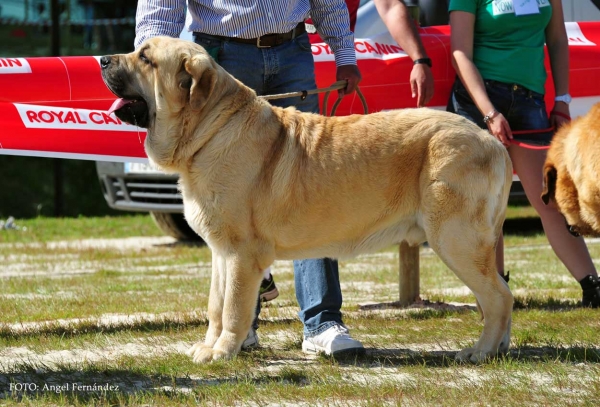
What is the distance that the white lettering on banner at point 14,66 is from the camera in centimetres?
700

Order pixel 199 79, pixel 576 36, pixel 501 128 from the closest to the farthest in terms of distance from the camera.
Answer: pixel 199 79
pixel 501 128
pixel 576 36

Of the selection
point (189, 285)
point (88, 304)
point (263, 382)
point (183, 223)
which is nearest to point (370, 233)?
point (263, 382)

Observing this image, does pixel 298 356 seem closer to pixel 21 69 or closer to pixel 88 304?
pixel 88 304

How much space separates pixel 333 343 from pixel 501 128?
5.68 feet

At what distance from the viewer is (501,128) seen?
5664 mm

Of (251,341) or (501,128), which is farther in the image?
(501,128)

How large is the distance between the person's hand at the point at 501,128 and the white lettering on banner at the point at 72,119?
2.82 m

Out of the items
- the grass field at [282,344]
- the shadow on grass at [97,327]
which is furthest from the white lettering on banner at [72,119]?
the shadow on grass at [97,327]

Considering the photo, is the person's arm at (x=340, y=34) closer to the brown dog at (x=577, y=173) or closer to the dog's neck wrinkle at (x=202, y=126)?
the dog's neck wrinkle at (x=202, y=126)

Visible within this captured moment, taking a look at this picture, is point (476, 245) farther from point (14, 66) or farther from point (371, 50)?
point (14, 66)

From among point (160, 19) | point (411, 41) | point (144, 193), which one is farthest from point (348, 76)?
point (144, 193)

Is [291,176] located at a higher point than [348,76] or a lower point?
lower

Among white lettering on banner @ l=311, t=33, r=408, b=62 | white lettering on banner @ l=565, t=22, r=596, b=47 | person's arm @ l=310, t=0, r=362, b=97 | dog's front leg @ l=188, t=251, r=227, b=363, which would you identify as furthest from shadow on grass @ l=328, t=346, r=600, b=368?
white lettering on banner @ l=565, t=22, r=596, b=47

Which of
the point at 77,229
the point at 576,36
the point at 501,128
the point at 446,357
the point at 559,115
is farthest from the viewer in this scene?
the point at 77,229
